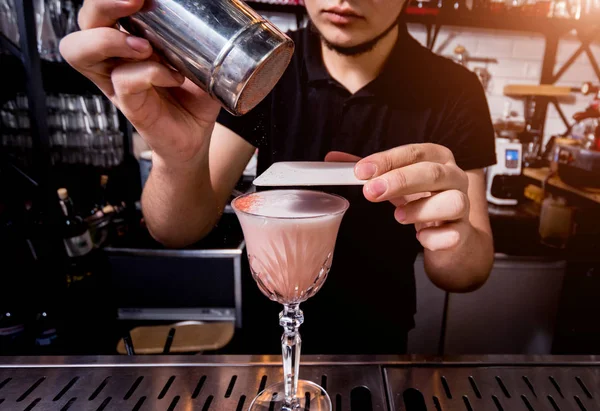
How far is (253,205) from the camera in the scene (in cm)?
76

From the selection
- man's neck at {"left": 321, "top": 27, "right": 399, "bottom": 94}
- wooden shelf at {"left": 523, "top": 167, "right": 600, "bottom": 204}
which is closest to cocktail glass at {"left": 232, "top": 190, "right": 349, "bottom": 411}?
man's neck at {"left": 321, "top": 27, "right": 399, "bottom": 94}

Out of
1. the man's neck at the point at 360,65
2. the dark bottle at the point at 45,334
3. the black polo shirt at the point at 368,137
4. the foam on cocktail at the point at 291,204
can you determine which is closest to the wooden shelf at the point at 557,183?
the black polo shirt at the point at 368,137

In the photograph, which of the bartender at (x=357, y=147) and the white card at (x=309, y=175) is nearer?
the white card at (x=309, y=175)

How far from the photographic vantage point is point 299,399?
705 millimetres

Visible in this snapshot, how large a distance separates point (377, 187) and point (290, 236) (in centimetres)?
17

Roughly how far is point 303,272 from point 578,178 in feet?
6.54

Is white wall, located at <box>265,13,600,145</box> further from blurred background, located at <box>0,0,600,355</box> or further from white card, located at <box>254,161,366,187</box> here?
white card, located at <box>254,161,366,187</box>

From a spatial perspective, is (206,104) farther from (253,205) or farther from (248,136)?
(248,136)

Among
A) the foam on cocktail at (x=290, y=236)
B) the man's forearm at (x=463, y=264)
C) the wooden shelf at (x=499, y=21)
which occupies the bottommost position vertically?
the man's forearm at (x=463, y=264)

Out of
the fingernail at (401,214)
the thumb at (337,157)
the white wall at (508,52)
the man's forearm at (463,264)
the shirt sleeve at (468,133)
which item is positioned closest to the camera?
the fingernail at (401,214)

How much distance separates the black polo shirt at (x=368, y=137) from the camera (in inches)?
52.2

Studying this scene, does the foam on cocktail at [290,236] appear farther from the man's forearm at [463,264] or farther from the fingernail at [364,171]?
the man's forearm at [463,264]

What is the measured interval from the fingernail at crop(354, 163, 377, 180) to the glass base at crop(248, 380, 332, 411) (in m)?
0.38

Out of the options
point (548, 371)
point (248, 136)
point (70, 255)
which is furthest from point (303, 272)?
point (70, 255)
